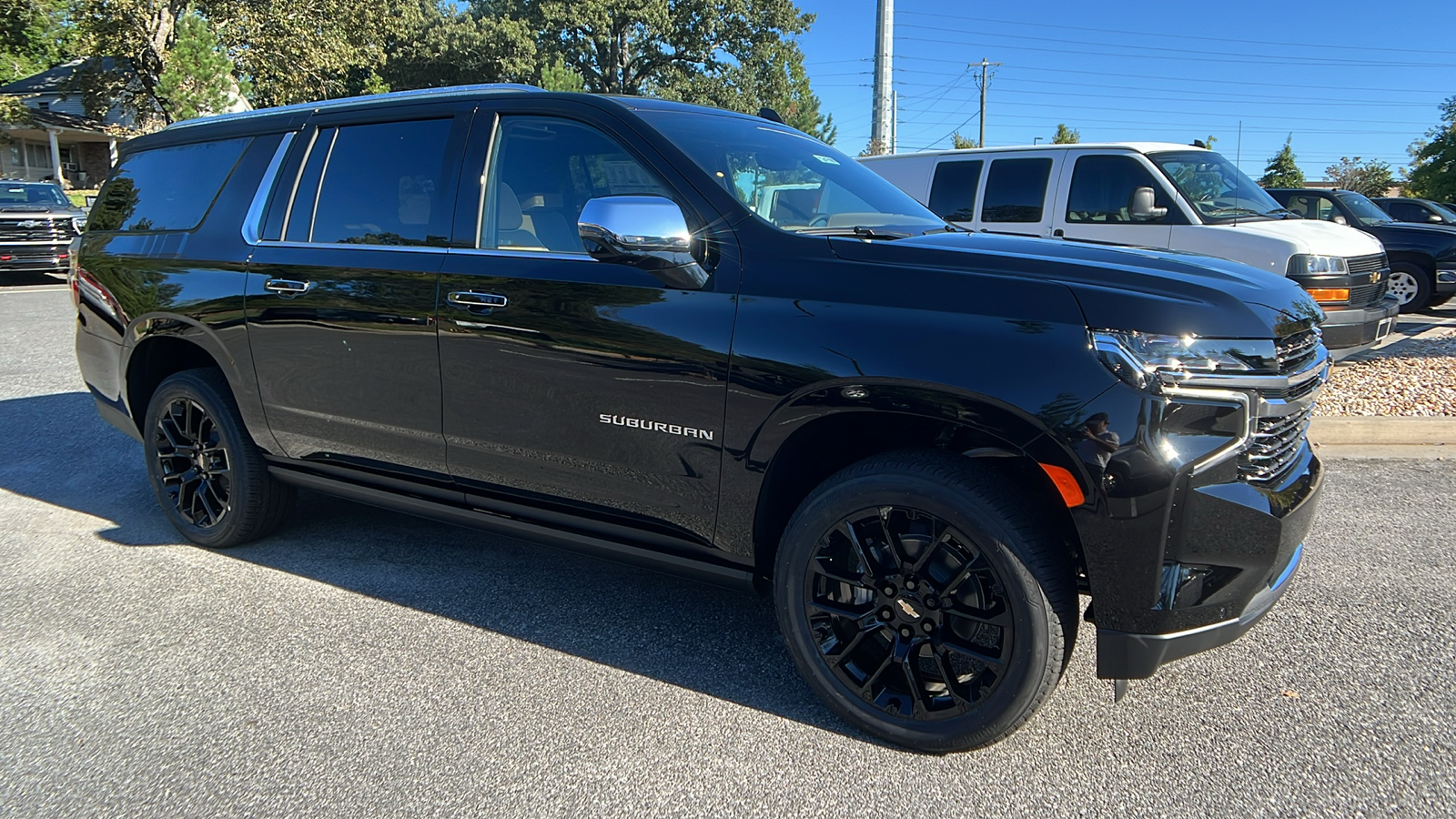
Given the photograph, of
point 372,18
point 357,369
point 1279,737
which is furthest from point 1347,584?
point 372,18

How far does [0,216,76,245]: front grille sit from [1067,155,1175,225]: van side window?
1588 cm

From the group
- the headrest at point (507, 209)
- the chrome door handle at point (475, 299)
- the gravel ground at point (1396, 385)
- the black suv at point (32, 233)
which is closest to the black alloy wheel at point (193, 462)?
the chrome door handle at point (475, 299)

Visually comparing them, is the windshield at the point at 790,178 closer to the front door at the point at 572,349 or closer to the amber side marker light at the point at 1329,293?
the front door at the point at 572,349

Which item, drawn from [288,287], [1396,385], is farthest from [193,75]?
[1396,385]

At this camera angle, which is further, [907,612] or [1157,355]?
[907,612]

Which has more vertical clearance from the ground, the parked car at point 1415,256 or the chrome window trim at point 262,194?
the chrome window trim at point 262,194

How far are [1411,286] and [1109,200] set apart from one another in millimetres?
6516

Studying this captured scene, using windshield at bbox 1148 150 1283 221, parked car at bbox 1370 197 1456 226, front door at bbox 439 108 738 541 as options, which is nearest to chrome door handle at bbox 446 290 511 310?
front door at bbox 439 108 738 541

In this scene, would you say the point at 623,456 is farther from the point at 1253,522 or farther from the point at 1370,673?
the point at 1370,673

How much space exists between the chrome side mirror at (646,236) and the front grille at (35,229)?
17.0 m

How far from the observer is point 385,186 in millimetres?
3711

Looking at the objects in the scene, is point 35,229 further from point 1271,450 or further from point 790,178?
point 1271,450

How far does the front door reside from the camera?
2936mm

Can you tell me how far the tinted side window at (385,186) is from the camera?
355 cm
